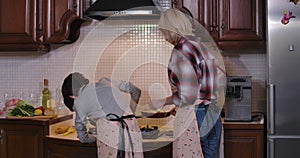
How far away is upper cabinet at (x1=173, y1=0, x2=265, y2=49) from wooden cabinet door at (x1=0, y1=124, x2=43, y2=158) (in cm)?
137

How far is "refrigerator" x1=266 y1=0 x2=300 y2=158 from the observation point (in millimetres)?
2855

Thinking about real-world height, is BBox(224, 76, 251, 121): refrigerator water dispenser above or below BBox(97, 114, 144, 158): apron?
above

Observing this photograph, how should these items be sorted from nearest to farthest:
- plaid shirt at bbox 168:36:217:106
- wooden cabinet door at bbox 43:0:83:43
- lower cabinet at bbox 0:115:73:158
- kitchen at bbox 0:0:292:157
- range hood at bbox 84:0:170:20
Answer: plaid shirt at bbox 168:36:217:106 < lower cabinet at bbox 0:115:73:158 < range hood at bbox 84:0:170:20 < wooden cabinet door at bbox 43:0:83:43 < kitchen at bbox 0:0:292:157

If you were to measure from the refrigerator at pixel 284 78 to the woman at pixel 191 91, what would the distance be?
15.5 inches

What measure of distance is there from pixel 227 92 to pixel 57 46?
150cm

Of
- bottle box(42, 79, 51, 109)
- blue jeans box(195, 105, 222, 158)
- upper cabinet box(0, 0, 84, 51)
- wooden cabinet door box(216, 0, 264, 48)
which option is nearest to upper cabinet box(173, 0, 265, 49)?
wooden cabinet door box(216, 0, 264, 48)

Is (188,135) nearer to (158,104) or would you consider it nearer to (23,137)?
(158,104)

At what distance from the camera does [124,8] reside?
3271 millimetres

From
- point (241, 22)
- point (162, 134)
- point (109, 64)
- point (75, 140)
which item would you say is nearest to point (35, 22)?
point (109, 64)

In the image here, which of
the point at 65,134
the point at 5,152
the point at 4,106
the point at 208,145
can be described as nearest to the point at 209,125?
the point at 208,145

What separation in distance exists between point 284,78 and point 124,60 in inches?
51.8

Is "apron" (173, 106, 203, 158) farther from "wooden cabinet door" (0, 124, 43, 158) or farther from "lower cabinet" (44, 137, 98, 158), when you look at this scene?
"wooden cabinet door" (0, 124, 43, 158)

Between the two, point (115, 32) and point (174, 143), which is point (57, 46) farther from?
point (174, 143)

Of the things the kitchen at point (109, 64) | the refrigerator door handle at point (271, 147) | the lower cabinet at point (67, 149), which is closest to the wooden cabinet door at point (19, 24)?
the kitchen at point (109, 64)
